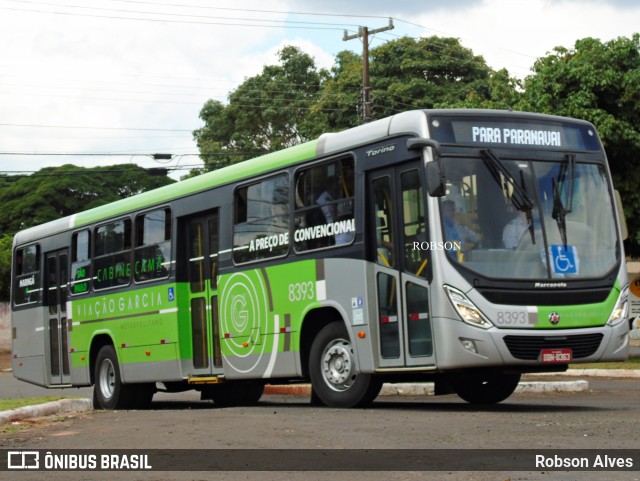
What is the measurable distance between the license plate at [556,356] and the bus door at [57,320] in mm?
9995

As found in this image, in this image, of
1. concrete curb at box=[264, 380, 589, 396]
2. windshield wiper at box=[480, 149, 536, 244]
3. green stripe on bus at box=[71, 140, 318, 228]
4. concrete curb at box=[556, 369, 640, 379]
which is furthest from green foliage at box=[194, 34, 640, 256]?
windshield wiper at box=[480, 149, 536, 244]

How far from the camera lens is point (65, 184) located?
63562 millimetres

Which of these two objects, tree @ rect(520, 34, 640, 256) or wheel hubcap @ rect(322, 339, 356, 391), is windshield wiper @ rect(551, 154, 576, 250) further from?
tree @ rect(520, 34, 640, 256)

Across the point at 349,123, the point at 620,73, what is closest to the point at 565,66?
the point at 620,73

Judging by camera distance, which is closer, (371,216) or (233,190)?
(371,216)

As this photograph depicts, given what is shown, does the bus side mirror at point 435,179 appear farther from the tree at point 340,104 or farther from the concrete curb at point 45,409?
the tree at point 340,104

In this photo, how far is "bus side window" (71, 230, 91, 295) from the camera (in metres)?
19.4

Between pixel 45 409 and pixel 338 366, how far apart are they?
3.59 m

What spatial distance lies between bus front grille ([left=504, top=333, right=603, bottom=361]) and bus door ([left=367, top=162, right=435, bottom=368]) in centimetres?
87

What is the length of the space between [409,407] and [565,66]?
16272 millimetres

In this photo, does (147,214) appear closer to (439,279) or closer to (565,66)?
(439,279)

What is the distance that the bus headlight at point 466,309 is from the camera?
12.2 m

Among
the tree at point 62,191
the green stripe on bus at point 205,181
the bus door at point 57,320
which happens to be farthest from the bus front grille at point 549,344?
the tree at point 62,191

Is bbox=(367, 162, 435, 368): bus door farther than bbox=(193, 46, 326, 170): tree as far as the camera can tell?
No
